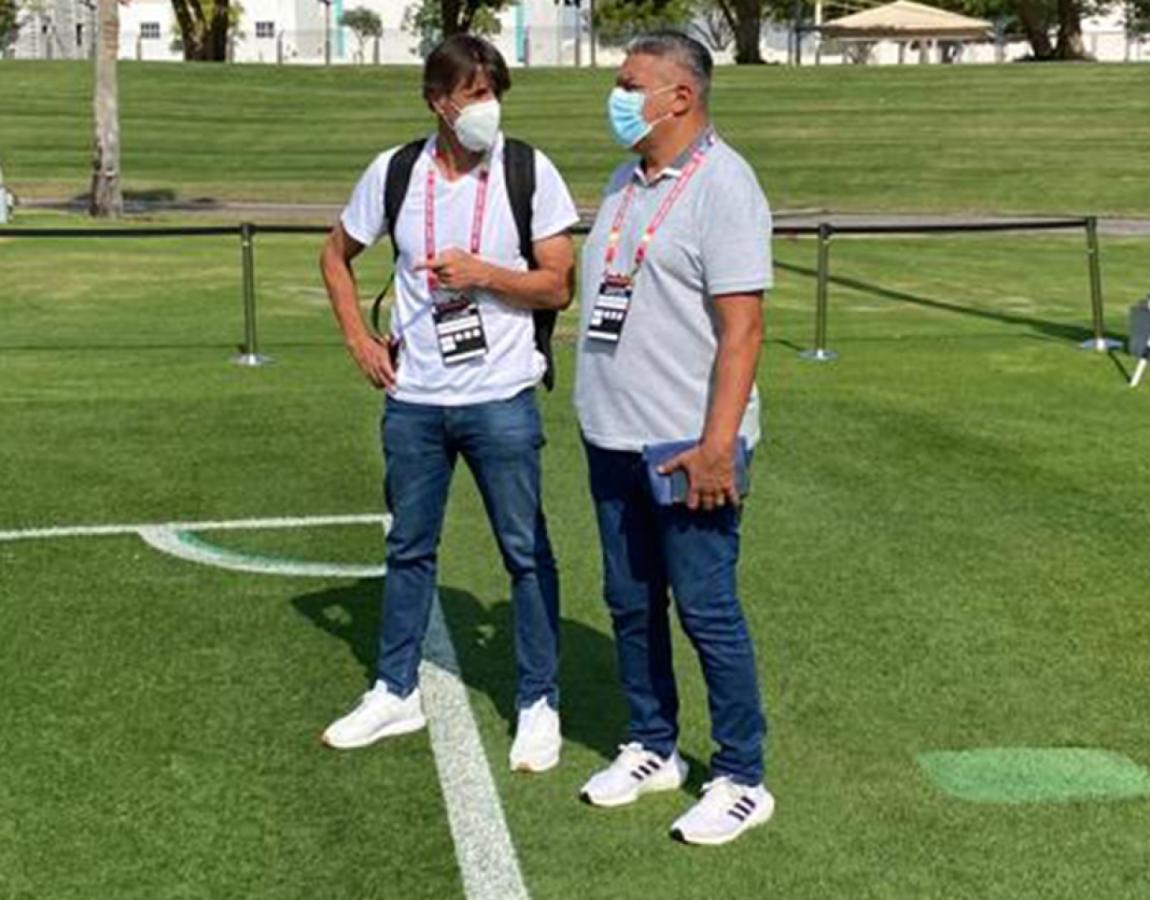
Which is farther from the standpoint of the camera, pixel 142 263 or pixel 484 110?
pixel 142 263

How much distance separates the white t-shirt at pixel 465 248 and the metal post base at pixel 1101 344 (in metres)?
8.59

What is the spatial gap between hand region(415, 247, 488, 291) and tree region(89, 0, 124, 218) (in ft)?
68.7

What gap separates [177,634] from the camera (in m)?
5.54

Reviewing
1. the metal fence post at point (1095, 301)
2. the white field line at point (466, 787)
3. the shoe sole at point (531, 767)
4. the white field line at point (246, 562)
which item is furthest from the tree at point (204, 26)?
the shoe sole at point (531, 767)

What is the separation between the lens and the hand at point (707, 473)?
3.64 m

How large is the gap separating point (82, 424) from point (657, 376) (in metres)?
6.23

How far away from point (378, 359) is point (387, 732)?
1124 mm

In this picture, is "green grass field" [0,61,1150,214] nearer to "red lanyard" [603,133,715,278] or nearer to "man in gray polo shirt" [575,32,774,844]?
"man in gray polo shirt" [575,32,774,844]

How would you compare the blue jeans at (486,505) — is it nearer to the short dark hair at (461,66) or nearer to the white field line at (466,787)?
the white field line at (466,787)

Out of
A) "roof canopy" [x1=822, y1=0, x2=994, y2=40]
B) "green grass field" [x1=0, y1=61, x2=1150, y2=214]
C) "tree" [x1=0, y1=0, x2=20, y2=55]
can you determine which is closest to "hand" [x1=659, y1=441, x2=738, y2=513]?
"green grass field" [x1=0, y1=61, x2=1150, y2=214]

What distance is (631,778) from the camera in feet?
13.8

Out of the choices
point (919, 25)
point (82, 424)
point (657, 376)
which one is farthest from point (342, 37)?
point (657, 376)

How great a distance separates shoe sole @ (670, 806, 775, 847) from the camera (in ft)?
12.9

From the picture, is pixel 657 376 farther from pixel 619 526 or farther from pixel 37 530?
pixel 37 530
